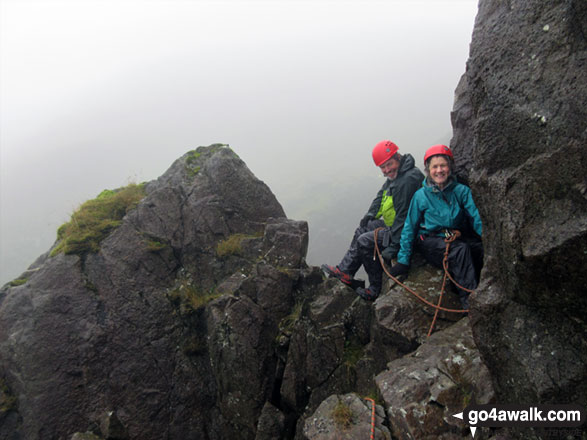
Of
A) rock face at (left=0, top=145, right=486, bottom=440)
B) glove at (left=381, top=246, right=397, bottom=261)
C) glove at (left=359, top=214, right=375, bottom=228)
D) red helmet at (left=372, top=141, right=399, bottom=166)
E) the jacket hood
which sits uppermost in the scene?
red helmet at (left=372, top=141, right=399, bottom=166)

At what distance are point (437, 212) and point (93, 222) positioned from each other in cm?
1098

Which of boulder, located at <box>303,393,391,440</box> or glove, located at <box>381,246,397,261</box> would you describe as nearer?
boulder, located at <box>303,393,391,440</box>

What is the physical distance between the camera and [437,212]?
312 inches

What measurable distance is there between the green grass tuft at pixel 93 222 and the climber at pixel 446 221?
9.71m

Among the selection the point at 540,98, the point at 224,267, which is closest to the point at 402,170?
the point at 540,98

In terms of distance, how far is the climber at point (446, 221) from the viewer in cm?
762

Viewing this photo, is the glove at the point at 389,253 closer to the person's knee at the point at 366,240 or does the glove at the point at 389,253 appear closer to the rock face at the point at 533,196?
the person's knee at the point at 366,240

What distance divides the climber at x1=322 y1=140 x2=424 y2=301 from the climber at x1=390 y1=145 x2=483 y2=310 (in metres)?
0.39

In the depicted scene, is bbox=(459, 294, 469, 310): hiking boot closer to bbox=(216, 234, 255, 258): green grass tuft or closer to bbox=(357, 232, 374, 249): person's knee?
bbox=(357, 232, 374, 249): person's knee

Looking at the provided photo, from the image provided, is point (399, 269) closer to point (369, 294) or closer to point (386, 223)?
point (369, 294)

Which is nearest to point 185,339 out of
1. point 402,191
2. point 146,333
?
point 146,333

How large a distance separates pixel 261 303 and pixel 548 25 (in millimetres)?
8815

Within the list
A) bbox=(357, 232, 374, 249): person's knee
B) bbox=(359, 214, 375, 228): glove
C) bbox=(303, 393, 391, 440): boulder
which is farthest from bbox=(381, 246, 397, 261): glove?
bbox=(303, 393, 391, 440): boulder

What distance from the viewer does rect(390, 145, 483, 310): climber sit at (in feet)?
25.0
